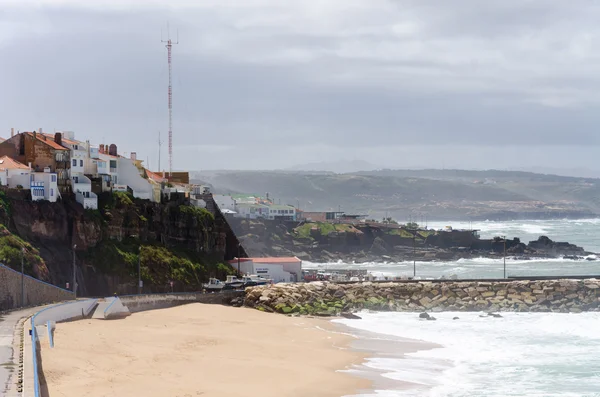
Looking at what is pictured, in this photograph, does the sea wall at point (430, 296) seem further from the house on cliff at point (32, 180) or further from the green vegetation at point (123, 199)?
the house on cliff at point (32, 180)

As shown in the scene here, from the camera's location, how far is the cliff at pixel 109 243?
4878 cm

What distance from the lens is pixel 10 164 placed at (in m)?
54.5

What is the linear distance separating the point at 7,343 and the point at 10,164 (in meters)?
29.6

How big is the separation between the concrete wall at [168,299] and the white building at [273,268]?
13165 millimetres

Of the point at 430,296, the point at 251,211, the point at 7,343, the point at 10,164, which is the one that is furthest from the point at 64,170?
the point at 251,211

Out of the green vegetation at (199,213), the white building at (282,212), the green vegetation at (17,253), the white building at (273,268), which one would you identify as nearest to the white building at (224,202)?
the white building at (282,212)

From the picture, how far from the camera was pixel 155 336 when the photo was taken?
36.7m

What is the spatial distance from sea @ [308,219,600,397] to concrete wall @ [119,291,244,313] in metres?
7.92

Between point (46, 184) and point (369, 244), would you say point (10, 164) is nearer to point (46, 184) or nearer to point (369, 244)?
point (46, 184)

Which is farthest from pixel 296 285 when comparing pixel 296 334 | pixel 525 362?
pixel 525 362

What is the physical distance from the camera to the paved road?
21688 millimetres

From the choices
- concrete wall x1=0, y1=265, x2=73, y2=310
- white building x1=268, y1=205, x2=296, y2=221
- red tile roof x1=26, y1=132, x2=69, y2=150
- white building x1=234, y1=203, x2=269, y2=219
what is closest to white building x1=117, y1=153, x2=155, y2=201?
red tile roof x1=26, y1=132, x2=69, y2=150

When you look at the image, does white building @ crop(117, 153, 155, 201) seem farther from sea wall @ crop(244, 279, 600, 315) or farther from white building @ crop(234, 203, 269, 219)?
white building @ crop(234, 203, 269, 219)

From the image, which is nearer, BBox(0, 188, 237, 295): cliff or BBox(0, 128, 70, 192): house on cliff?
BBox(0, 188, 237, 295): cliff
